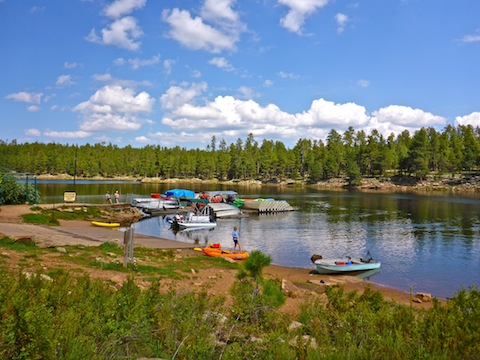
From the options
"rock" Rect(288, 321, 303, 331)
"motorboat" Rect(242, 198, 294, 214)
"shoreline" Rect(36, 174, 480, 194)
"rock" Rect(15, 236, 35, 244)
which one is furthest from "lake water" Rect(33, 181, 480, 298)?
"shoreline" Rect(36, 174, 480, 194)

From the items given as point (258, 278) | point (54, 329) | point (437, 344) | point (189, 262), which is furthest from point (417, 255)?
point (54, 329)

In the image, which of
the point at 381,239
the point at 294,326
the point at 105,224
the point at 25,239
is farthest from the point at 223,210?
the point at 294,326

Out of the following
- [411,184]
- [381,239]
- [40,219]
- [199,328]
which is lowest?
[381,239]

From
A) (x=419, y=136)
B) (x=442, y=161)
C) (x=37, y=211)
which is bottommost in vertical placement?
(x=37, y=211)

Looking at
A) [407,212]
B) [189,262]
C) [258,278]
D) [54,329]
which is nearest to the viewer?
[54,329]

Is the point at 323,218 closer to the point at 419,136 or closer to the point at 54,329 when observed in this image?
the point at 54,329

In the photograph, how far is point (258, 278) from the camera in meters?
11.9

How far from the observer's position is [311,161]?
15450 centimetres

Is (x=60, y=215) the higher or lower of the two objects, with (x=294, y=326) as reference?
lower

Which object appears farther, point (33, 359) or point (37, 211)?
point (37, 211)

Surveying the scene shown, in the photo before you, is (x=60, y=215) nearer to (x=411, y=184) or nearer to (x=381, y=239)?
(x=381, y=239)

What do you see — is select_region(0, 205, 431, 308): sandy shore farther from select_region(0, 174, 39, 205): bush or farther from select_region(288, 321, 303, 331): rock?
select_region(0, 174, 39, 205): bush

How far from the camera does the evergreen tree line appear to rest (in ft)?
433

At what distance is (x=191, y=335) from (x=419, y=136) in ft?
462
